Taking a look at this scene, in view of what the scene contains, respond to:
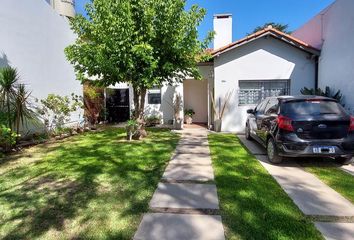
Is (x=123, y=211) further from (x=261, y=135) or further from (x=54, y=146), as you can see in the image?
(x=54, y=146)

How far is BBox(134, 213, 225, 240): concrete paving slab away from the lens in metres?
3.62

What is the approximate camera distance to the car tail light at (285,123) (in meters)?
6.62

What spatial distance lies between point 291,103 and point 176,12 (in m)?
5.06

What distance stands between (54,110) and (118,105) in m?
5.72

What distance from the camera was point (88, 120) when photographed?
47.8 feet

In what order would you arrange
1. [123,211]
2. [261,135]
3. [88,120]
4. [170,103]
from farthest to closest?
1. [170,103]
2. [88,120]
3. [261,135]
4. [123,211]

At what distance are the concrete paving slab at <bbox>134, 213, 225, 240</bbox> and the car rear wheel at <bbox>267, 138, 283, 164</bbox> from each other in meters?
3.57

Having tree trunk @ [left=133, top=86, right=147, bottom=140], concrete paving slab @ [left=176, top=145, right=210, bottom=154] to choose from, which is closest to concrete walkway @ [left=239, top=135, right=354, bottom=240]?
concrete paving slab @ [left=176, top=145, right=210, bottom=154]

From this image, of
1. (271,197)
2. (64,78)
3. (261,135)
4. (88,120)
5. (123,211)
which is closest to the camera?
(123,211)

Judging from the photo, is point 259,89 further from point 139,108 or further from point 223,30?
point 139,108

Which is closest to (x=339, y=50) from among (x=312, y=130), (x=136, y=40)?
(x=312, y=130)

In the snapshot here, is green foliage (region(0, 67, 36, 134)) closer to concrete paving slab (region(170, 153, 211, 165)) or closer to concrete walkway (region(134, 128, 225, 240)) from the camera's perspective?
concrete paving slab (region(170, 153, 211, 165))

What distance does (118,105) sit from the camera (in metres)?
17.2

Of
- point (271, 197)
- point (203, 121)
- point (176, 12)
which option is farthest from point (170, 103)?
point (271, 197)
